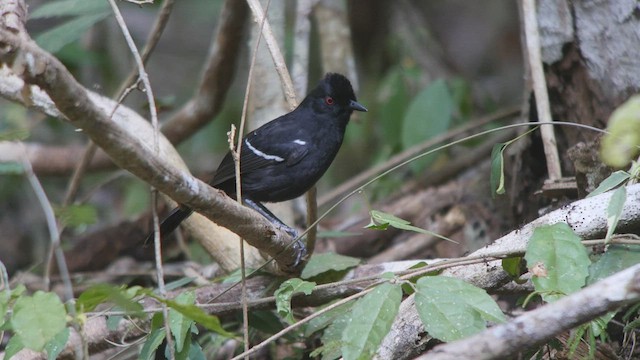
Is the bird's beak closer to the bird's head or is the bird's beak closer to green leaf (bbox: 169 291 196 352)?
the bird's head

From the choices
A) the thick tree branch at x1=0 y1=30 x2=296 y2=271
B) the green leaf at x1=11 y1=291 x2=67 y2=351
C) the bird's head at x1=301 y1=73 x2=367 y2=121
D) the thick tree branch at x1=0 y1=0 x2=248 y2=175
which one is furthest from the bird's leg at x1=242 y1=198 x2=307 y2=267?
the green leaf at x1=11 y1=291 x2=67 y2=351

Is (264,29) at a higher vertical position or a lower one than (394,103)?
higher

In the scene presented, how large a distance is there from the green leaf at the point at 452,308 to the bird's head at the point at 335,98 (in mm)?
2349

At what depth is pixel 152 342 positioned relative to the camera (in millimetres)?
2688

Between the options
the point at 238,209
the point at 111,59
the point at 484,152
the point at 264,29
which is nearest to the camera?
the point at 238,209

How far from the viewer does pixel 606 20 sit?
3.62 meters

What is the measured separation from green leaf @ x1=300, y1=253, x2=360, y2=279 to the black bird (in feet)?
1.90

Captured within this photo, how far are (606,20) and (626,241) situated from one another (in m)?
1.57

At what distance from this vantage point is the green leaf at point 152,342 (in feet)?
8.72

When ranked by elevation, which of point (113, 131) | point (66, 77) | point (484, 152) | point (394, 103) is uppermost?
point (66, 77)

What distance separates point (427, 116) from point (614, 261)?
8.94ft

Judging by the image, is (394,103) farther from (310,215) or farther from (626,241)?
(626,241)

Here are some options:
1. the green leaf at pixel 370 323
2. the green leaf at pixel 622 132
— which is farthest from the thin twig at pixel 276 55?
the green leaf at pixel 622 132

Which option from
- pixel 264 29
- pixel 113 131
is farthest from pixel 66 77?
pixel 264 29
